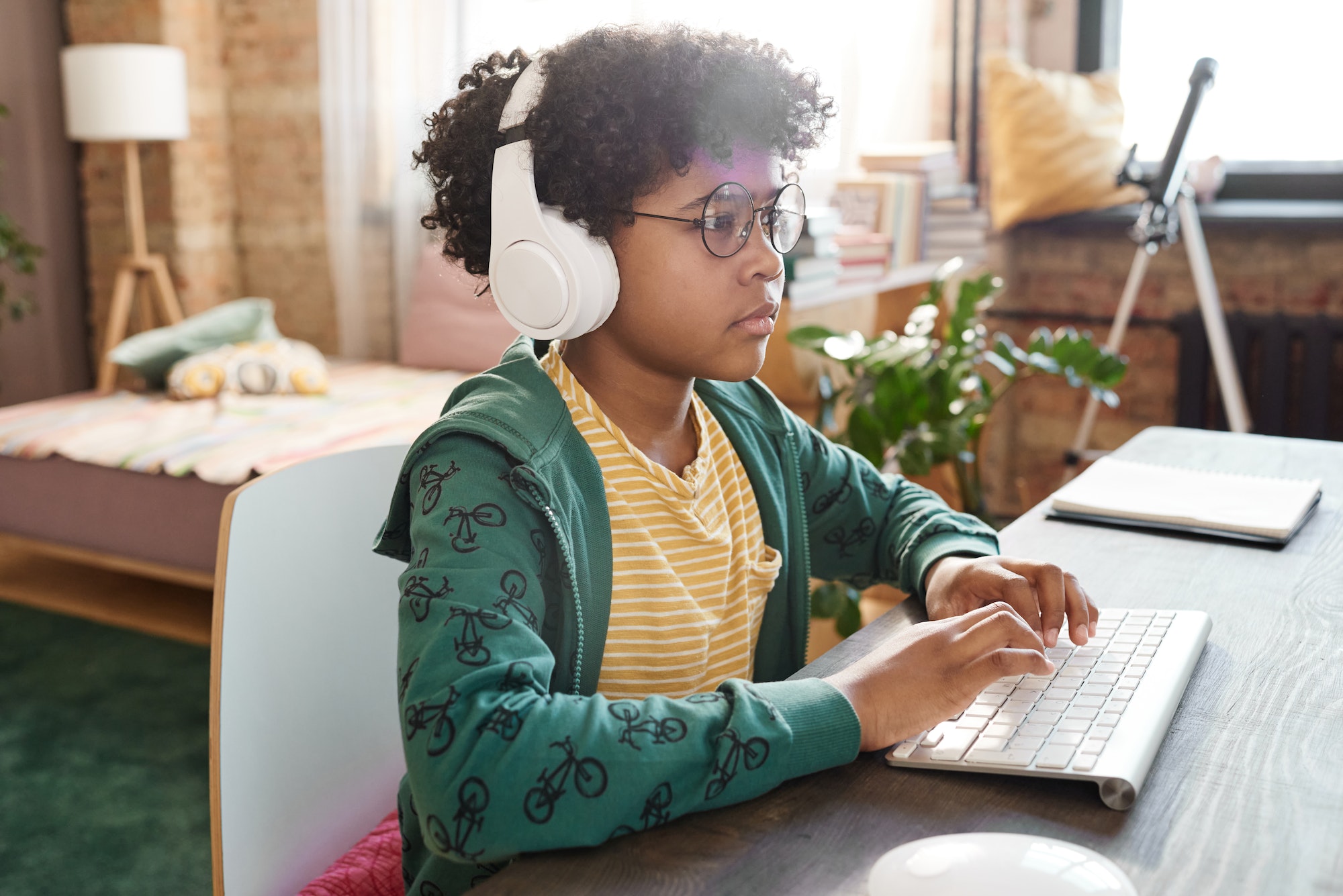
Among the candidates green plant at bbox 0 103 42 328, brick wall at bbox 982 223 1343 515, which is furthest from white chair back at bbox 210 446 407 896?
green plant at bbox 0 103 42 328

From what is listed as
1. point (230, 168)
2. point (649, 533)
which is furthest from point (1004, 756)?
point (230, 168)

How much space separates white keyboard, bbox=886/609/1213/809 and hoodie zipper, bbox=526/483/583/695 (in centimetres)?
24

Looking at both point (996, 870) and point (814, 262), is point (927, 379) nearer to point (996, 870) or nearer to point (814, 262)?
point (814, 262)

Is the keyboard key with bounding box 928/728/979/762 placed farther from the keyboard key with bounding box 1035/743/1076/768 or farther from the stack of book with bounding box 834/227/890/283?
the stack of book with bounding box 834/227/890/283

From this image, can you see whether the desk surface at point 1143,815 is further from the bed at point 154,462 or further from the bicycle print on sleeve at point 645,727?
the bed at point 154,462

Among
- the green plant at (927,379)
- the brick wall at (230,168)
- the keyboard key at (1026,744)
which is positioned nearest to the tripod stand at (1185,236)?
the green plant at (927,379)

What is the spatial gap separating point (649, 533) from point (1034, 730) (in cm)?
36

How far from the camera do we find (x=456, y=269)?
1169 mm

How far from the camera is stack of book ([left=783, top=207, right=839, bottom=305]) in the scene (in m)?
2.49

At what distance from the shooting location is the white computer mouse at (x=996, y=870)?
551mm

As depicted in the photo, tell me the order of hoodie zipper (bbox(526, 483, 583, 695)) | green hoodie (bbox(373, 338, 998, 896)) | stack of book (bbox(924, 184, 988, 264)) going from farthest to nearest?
stack of book (bbox(924, 184, 988, 264)) → hoodie zipper (bbox(526, 483, 583, 695)) → green hoodie (bbox(373, 338, 998, 896))

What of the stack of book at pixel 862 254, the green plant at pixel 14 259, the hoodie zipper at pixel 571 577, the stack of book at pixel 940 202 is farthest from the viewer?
the green plant at pixel 14 259

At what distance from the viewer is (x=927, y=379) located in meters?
2.30

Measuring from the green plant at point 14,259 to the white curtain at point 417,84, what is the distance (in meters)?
0.98
